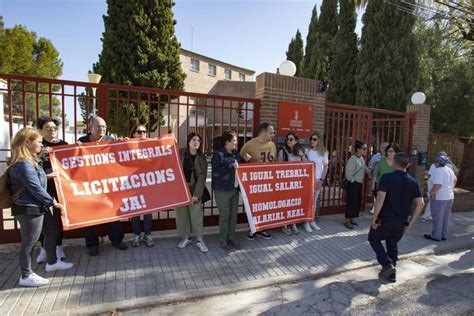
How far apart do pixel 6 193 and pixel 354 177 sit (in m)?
5.38

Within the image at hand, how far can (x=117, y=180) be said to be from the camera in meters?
3.84

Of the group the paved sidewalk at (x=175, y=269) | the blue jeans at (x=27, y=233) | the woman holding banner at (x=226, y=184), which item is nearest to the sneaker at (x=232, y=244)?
the woman holding banner at (x=226, y=184)

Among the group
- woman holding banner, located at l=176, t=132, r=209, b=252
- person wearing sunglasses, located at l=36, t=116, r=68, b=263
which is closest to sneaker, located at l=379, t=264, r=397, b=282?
woman holding banner, located at l=176, t=132, r=209, b=252

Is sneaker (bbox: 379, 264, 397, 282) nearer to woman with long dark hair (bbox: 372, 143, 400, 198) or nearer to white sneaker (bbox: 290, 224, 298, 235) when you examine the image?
white sneaker (bbox: 290, 224, 298, 235)

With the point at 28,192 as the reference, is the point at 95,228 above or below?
below

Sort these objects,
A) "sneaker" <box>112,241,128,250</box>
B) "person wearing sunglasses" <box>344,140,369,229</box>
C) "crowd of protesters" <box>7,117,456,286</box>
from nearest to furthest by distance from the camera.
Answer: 1. "crowd of protesters" <box>7,117,456,286</box>
2. "sneaker" <box>112,241,128,250</box>
3. "person wearing sunglasses" <box>344,140,369,229</box>

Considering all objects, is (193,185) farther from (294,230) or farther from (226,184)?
(294,230)

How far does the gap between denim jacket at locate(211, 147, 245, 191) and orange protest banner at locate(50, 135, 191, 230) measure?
0.47 meters

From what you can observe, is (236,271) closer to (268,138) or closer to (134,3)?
(268,138)

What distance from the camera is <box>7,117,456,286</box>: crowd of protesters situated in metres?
3.06

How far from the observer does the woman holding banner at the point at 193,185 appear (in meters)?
4.25

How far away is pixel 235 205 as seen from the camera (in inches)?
177

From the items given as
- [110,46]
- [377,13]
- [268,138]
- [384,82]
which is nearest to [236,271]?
[268,138]

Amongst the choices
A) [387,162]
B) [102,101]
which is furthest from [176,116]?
[387,162]
